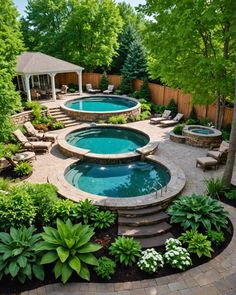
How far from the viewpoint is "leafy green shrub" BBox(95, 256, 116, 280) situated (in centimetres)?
624

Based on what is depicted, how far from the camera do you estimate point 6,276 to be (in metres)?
6.24

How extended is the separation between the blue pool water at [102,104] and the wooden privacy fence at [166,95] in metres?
2.24

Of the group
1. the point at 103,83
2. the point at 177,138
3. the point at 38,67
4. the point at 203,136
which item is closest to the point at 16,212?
the point at 177,138

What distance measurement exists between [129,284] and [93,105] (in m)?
18.6

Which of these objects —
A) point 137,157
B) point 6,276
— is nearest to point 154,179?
point 137,157

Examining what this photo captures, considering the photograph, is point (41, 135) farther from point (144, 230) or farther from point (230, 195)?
point (230, 195)

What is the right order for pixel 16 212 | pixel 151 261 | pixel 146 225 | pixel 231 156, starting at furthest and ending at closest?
pixel 231 156 → pixel 146 225 → pixel 16 212 → pixel 151 261

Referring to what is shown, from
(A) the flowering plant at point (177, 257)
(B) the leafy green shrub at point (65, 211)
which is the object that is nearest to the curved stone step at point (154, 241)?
(A) the flowering plant at point (177, 257)

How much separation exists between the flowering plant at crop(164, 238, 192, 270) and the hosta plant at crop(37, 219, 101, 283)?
181cm

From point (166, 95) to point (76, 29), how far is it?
14572mm

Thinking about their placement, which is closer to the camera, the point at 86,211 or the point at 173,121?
the point at 86,211

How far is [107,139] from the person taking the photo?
1633 centimetres

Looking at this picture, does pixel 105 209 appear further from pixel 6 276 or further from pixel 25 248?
pixel 6 276

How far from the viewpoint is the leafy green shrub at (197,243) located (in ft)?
22.4
